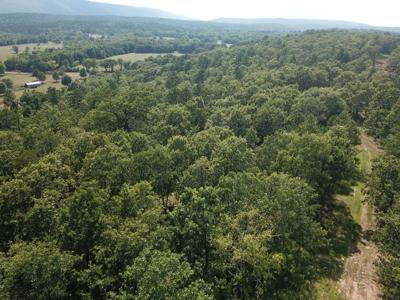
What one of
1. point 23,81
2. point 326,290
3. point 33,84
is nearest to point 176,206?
point 326,290

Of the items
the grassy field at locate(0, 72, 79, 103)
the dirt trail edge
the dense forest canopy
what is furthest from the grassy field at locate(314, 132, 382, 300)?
the grassy field at locate(0, 72, 79, 103)

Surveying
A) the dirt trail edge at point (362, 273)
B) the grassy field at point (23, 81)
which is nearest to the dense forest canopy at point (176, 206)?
the dirt trail edge at point (362, 273)

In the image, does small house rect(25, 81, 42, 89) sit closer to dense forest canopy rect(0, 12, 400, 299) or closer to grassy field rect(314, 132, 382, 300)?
dense forest canopy rect(0, 12, 400, 299)

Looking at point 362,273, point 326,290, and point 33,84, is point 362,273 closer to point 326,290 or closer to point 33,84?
point 326,290

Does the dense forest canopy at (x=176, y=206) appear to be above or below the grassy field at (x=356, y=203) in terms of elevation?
above

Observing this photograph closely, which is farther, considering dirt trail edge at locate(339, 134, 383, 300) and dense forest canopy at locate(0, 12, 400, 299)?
dirt trail edge at locate(339, 134, 383, 300)

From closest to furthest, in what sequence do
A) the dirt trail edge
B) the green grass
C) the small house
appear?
the green grass < the dirt trail edge < the small house

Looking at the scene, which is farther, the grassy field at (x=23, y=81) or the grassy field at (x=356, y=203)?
the grassy field at (x=23, y=81)

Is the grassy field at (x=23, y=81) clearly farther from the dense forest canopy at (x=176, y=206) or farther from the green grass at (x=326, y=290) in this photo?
the green grass at (x=326, y=290)

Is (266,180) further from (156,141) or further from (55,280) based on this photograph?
(156,141)
